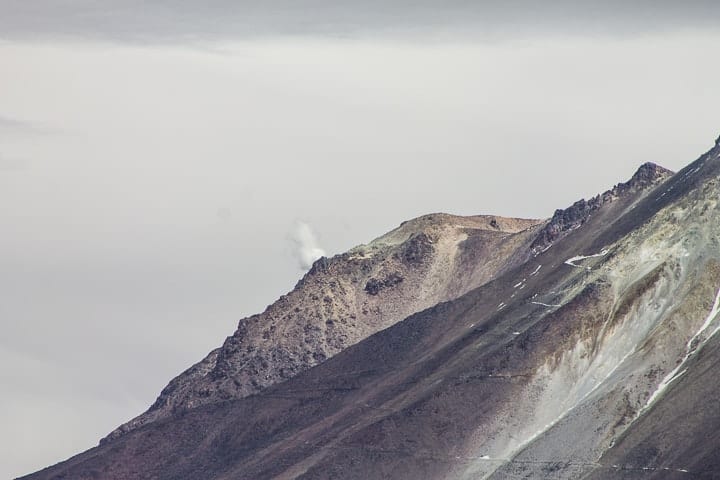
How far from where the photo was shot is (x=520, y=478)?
654 feet

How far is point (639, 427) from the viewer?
194375 millimetres

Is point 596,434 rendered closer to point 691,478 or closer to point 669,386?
point 669,386

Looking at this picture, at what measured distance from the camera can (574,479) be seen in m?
193

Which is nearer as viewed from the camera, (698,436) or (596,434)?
(698,436)

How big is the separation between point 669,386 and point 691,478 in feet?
69.9

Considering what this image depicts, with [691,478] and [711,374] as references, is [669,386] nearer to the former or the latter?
[711,374]

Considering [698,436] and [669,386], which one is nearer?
[698,436]

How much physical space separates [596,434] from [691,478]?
2016 cm

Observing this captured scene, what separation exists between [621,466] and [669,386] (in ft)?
41.8

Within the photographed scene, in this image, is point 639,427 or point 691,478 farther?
point 639,427

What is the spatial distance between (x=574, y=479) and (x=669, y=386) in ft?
44.6

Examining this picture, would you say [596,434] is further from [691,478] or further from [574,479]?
[691,478]

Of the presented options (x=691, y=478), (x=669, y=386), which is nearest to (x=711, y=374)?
(x=669, y=386)

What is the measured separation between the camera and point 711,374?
639 ft
